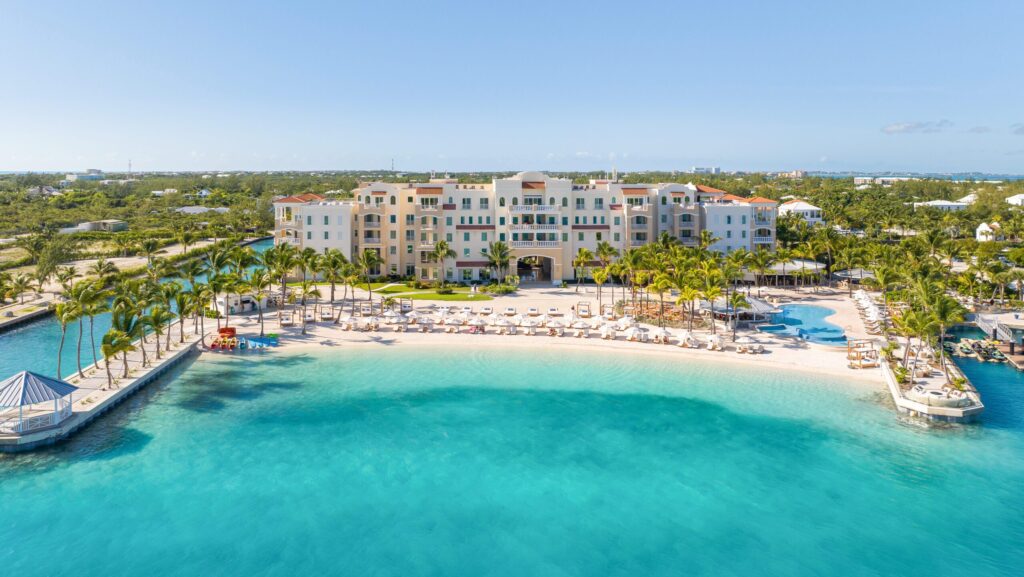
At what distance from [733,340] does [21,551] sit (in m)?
40.2

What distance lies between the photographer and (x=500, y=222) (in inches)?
2849

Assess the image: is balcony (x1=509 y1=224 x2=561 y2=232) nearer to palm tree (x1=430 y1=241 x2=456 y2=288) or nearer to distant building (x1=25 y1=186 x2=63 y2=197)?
palm tree (x1=430 y1=241 x2=456 y2=288)

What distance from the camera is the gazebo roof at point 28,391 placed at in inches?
1081

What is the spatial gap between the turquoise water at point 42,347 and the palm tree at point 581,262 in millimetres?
42338

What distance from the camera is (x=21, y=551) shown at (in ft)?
68.6

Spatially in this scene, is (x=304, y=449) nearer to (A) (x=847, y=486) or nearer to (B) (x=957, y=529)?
(A) (x=847, y=486)

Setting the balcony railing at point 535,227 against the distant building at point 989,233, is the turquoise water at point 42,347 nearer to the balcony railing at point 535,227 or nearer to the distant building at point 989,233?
the balcony railing at point 535,227

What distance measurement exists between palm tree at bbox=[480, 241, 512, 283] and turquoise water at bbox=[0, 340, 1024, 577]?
1229 inches

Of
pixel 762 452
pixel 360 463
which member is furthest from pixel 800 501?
pixel 360 463

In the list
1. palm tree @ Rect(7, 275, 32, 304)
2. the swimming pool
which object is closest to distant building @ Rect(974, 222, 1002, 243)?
the swimming pool

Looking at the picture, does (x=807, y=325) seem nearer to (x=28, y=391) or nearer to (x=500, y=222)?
(x=500, y=222)

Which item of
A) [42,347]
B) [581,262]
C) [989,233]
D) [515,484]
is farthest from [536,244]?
[989,233]

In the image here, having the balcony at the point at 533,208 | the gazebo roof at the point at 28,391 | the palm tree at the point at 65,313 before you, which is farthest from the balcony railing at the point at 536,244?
the gazebo roof at the point at 28,391

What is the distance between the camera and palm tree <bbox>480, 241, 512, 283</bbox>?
67.6m
